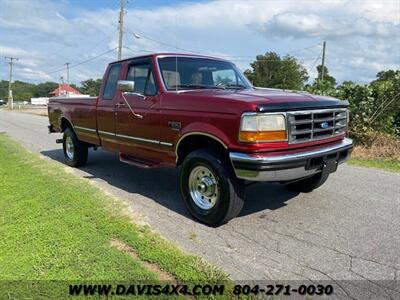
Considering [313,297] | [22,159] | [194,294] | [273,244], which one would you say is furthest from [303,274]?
[22,159]

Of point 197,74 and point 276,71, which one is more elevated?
point 276,71

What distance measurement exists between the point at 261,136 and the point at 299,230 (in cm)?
126

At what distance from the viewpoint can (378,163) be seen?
8.95 m

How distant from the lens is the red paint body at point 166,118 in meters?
4.31

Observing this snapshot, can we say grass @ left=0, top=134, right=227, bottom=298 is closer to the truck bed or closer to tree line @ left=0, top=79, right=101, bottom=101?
the truck bed

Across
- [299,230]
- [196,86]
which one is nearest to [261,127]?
[299,230]

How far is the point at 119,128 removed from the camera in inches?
252

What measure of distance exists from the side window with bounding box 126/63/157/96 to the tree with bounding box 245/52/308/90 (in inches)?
1915

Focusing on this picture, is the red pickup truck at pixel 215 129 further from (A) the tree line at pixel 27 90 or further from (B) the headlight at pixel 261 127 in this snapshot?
(A) the tree line at pixel 27 90

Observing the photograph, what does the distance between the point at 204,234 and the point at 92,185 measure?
295 cm

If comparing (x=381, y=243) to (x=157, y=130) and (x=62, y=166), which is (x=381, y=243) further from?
(x=62, y=166)

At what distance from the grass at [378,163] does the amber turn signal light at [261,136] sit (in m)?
5.06

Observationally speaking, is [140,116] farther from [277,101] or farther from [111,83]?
[277,101]

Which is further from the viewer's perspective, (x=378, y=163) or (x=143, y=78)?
(x=378, y=163)
